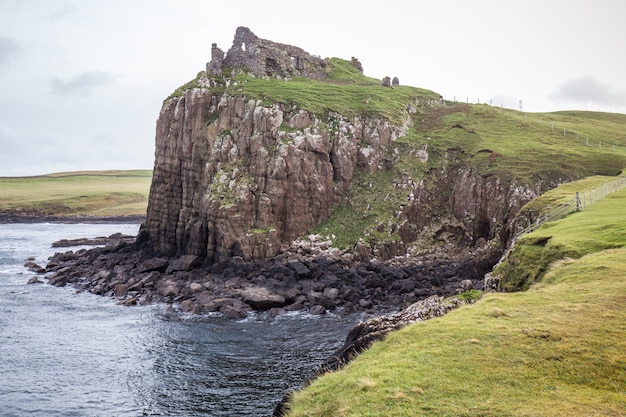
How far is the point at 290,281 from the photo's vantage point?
61.2m

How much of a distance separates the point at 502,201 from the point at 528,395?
60471 millimetres

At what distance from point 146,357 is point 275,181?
1368 inches

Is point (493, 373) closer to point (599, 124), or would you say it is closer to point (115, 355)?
point (115, 355)

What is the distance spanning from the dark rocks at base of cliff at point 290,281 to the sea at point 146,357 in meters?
2.66

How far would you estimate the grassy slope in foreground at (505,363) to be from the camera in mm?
14883

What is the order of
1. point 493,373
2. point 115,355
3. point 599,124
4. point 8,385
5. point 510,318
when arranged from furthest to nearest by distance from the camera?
point 599,124 → point 115,355 → point 8,385 → point 510,318 → point 493,373

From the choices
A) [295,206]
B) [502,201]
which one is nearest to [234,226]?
[295,206]

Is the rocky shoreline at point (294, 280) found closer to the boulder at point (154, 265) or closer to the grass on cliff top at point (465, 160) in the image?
the boulder at point (154, 265)

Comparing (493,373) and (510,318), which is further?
(510,318)

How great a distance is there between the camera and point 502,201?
235 ft

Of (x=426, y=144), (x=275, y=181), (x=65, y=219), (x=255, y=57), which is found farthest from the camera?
(x=65, y=219)

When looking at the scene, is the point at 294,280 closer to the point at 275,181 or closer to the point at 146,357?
the point at 275,181

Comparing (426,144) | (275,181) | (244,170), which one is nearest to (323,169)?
(275,181)

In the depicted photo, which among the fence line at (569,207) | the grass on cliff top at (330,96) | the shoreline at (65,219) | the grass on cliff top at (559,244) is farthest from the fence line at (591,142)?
the shoreline at (65,219)
